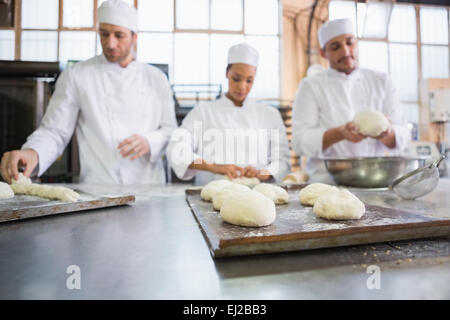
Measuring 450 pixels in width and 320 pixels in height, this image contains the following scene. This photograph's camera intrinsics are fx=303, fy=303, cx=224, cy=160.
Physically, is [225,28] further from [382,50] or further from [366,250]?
[366,250]

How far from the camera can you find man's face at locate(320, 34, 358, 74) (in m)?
1.94

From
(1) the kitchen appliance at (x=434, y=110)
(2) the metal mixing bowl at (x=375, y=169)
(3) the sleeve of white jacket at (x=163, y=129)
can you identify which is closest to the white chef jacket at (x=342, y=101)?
(2) the metal mixing bowl at (x=375, y=169)

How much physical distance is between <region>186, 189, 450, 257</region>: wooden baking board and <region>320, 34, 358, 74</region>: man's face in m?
1.50

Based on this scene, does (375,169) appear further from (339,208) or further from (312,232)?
(312,232)

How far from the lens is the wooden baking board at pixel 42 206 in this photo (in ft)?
2.60

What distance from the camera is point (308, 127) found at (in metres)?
2.06

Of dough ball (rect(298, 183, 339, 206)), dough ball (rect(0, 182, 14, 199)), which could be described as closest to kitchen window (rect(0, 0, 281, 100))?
dough ball (rect(0, 182, 14, 199))

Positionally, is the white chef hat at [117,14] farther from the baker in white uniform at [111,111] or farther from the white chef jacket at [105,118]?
the white chef jacket at [105,118]

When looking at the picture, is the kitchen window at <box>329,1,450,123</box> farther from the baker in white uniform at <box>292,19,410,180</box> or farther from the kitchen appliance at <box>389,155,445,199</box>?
the kitchen appliance at <box>389,155,445,199</box>

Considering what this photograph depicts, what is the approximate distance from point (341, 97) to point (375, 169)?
93 centimetres

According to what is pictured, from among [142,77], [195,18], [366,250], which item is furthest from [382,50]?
[366,250]

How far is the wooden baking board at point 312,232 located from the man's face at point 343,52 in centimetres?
150
